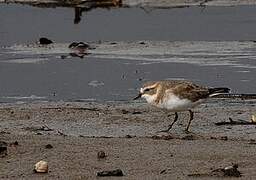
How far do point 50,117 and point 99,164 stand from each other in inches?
120

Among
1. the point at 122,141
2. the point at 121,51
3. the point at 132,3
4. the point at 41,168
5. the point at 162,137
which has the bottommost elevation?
the point at 41,168

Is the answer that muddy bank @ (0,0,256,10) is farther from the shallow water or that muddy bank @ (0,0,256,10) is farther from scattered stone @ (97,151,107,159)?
scattered stone @ (97,151,107,159)

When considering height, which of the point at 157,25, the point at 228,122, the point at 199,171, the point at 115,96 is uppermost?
the point at 157,25

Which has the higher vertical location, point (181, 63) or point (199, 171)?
point (181, 63)

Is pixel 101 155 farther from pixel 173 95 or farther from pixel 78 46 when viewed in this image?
pixel 78 46

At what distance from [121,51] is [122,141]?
750 cm

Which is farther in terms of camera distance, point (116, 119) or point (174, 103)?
point (116, 119)

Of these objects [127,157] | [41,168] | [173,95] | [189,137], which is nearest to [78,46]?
[173,95]

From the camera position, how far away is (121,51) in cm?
1595

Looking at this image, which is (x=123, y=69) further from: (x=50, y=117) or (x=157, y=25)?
(x=157, y=25)

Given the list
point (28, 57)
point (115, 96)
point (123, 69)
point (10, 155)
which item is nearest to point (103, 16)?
point (28, 57)

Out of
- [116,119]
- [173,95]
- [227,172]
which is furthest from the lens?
[116,119]

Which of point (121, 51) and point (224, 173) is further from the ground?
point (121, 51)

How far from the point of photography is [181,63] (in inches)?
569
